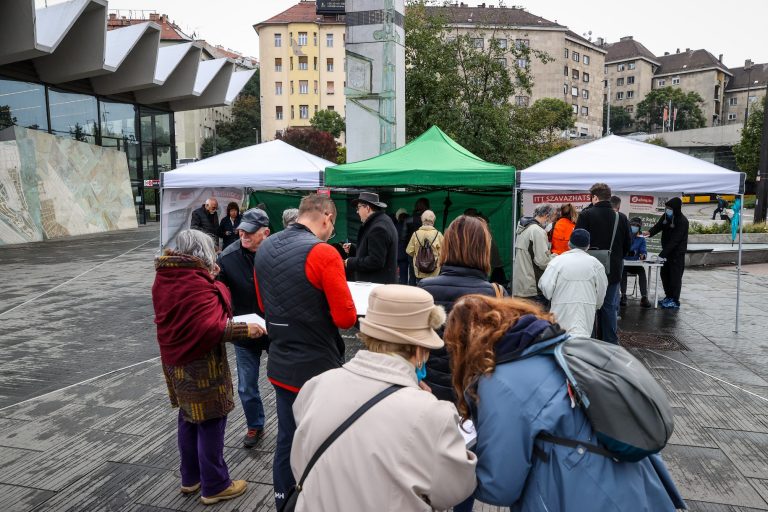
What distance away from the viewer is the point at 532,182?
753 centimetres

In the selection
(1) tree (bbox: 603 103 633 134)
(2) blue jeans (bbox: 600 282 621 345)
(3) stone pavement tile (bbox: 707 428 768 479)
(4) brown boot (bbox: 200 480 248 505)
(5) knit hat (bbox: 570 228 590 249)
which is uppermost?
(1) tree (bbox: 603 103 633 134)

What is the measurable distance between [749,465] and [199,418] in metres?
3.79

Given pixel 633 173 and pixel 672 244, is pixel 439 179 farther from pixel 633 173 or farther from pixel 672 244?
pixel 672 244

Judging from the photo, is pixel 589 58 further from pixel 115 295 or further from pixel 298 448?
pixel 298 448

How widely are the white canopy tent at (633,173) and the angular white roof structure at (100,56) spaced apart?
20.8 meters

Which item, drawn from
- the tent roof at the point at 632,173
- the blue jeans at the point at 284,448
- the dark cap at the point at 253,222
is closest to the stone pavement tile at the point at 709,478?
the blue jeans at the point at 284,448

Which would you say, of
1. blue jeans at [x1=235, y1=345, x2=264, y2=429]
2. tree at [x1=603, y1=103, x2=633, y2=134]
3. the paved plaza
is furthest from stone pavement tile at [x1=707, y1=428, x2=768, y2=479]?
tree at [x1=603, y1=103, x2=633, y2=134]

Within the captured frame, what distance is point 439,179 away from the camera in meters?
7.57

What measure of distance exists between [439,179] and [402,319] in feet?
19.4

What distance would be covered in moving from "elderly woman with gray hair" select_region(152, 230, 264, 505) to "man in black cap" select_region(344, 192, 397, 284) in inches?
97.6

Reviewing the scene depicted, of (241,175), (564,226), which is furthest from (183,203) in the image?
(564,226)

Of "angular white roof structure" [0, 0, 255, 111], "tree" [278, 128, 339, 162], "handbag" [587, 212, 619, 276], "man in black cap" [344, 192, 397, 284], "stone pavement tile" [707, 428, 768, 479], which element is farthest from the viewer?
"tree" [278, 128, 339, 162]

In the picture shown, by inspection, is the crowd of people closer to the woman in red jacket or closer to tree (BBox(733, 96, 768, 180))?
the woman in red jacket

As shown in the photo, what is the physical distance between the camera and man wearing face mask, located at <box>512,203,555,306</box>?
701 centimetres
